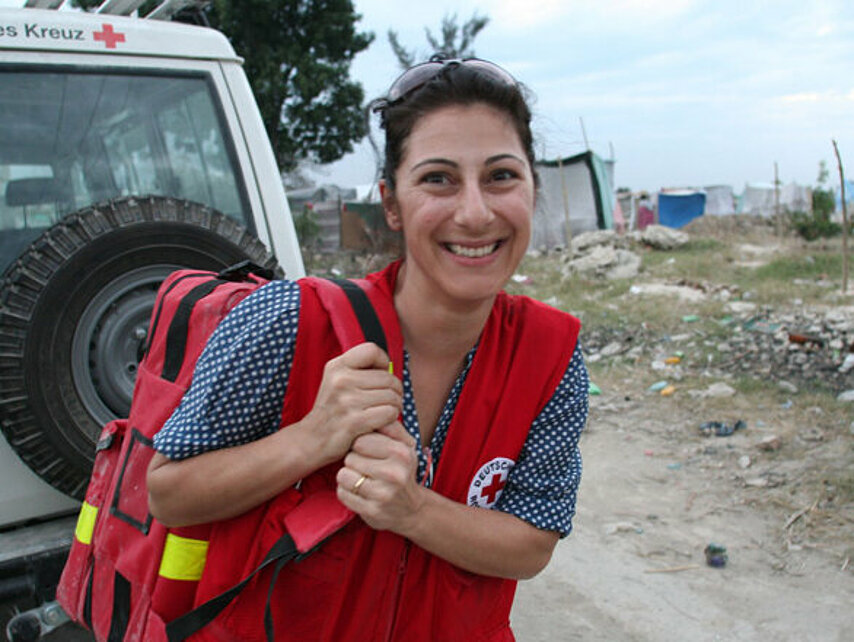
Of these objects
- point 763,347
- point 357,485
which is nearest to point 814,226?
point 763,347

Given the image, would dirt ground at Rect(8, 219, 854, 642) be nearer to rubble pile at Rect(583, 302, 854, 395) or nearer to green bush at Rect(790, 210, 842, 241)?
rubble pile at Rect(583, 302, 854, 395)

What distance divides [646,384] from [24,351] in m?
5.60

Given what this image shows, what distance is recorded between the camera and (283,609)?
125 cm

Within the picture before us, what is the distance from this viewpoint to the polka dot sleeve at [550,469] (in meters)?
1.36

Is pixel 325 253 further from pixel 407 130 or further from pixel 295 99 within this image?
pixel 407 130

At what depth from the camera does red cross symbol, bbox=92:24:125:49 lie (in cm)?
237

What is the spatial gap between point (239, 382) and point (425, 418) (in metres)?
0.39

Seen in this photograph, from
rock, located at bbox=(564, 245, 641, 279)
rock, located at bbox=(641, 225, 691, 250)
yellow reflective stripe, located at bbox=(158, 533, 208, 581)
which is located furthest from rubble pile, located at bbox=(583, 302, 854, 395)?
rock, located at bbox=(641, 225, 691, 250)

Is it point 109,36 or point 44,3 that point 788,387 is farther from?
point 44,3

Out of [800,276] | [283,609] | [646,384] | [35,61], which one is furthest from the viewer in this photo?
[800,276]

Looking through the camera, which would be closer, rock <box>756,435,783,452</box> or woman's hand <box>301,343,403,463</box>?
woman's hand <box>301,343,403,463</box>

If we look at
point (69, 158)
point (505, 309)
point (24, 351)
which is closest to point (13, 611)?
point (24, 351)

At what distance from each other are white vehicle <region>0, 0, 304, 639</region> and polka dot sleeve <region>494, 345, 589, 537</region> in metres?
1.27

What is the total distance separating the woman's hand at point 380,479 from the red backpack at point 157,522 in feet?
0.20
